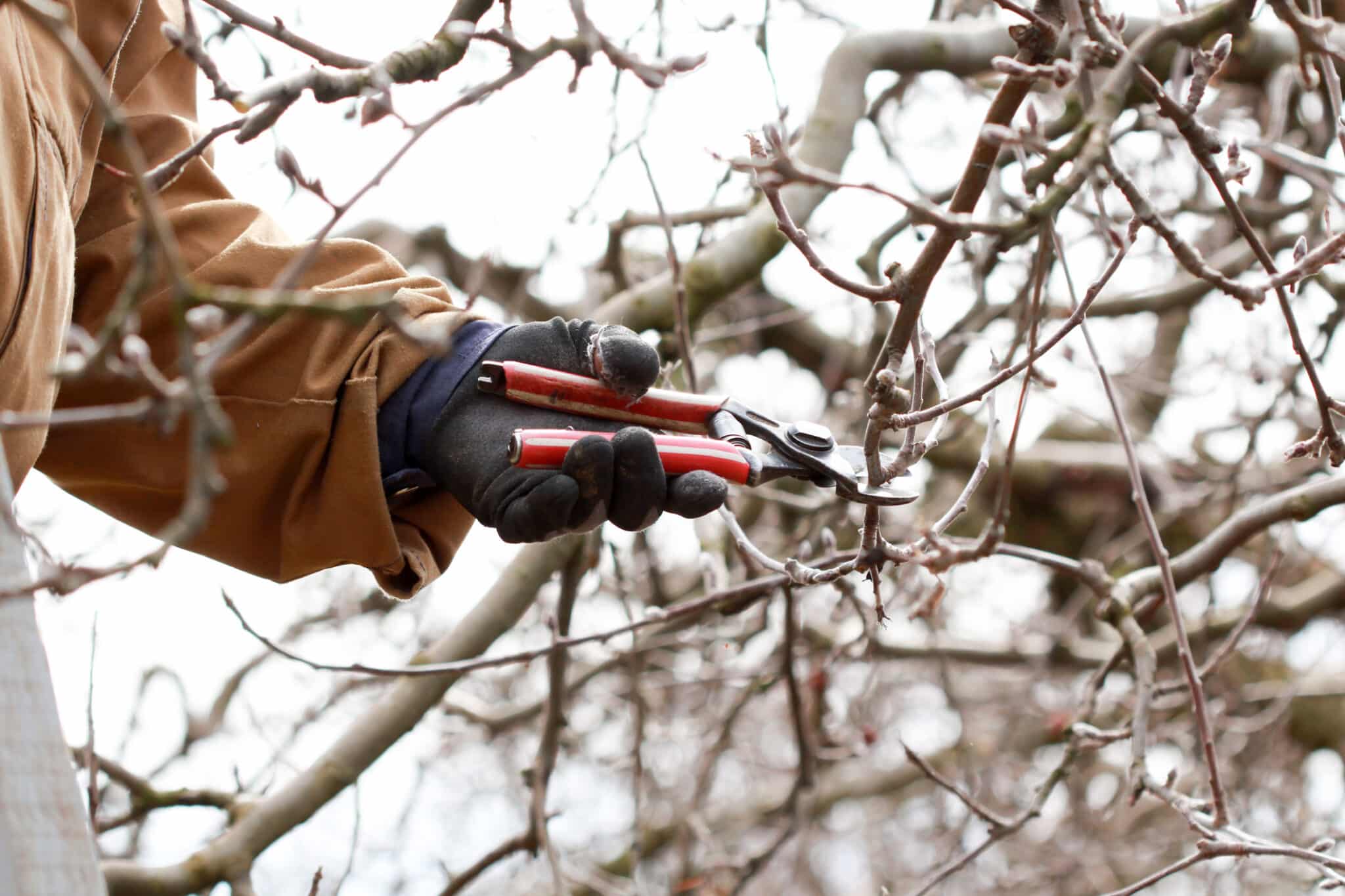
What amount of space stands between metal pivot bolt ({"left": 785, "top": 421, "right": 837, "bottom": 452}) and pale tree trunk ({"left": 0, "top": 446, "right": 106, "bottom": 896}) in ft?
3.50

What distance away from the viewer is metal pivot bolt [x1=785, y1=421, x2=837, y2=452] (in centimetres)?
187

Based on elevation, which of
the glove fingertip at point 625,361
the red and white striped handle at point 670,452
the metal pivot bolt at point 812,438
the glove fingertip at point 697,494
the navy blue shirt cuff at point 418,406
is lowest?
the glove fingertip at point 697,494

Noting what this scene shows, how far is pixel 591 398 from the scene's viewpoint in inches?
70.2

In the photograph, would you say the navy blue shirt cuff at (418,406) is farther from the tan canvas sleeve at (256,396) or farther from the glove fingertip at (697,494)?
the glove fingertip at (697,494)

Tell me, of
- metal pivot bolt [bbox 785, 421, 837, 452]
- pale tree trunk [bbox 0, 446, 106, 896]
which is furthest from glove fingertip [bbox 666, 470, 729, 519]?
pale tree trunk [bbox 0, 446, 106, 896]

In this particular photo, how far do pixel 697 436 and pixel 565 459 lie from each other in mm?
258

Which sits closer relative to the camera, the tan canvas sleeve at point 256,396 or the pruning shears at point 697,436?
the pruning shears at point 697,436

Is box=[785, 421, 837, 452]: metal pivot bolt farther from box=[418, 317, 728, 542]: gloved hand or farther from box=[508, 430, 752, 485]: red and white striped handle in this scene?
box=[418, 317, 728, 542]: gloved hand

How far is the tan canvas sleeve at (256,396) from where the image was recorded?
5.84 ft

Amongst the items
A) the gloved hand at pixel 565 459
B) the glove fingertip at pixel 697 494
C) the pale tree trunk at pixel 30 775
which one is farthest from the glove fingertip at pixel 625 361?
the pale tree trunk at pixel 30 775

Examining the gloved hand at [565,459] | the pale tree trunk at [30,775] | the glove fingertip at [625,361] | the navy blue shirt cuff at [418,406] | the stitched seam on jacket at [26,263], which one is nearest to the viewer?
the pale tree trunk at [30,775]

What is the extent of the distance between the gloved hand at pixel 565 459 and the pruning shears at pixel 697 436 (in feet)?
0.08

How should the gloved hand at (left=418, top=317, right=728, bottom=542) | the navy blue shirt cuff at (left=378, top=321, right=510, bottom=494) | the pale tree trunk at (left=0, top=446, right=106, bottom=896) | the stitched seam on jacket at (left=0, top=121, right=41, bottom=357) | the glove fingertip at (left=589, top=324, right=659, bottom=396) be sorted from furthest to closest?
the navy blue shirt cuff at (left=378, top=321, right=510, bottom=494) → the glove fingertip at (left=589, top=324, right=659, bottom=396) → the gloved hand at (left=418, top=317, right=728, bottom=542) → the stitched seam on jacket at (left=0, top=121, right=41, bottom=357) → the pale tree trunk at (left=0, top=446, right=106, bottom=896)

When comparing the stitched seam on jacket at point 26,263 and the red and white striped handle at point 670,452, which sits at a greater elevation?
the stitched seam on jacket at point 26,263
